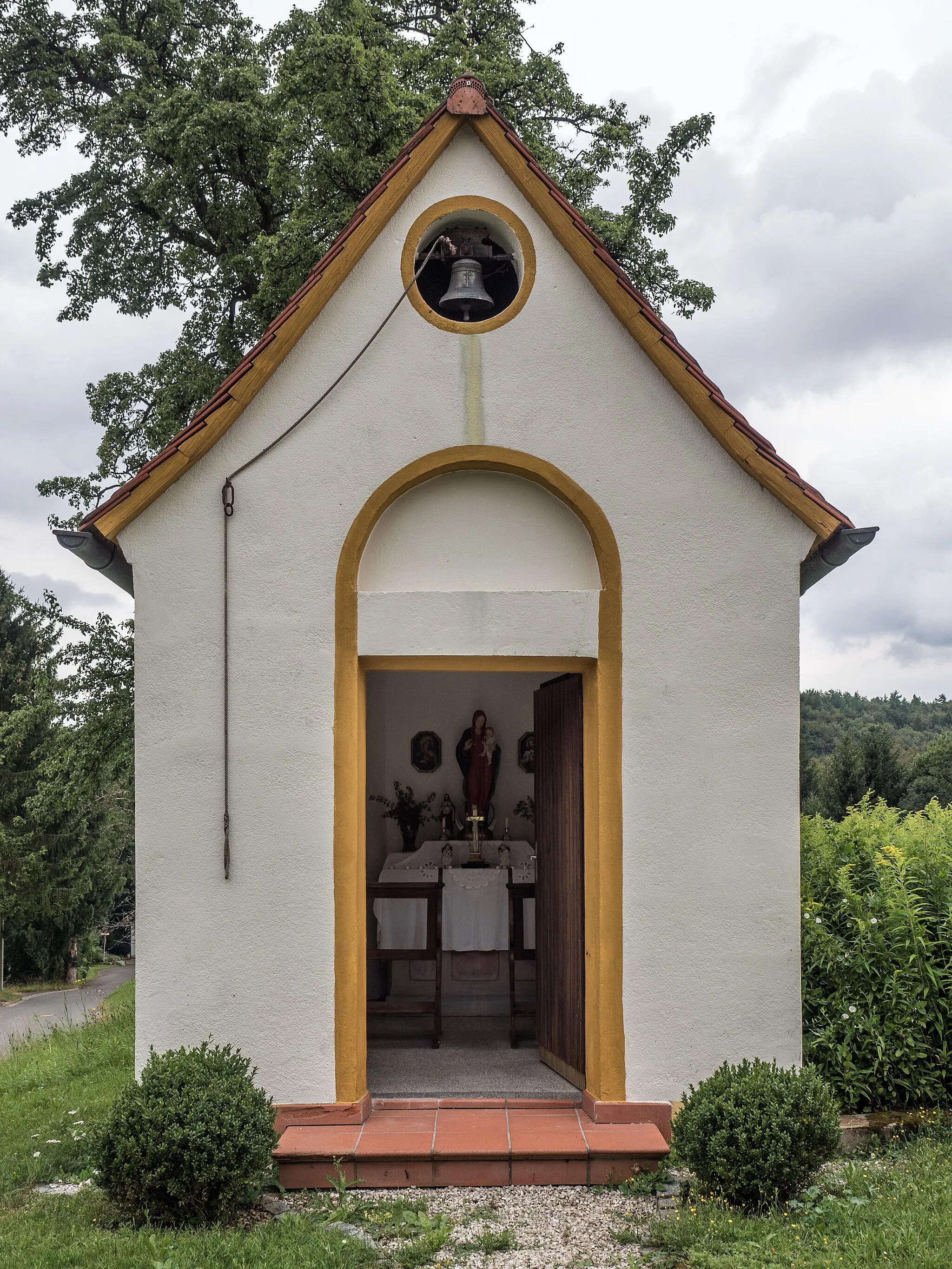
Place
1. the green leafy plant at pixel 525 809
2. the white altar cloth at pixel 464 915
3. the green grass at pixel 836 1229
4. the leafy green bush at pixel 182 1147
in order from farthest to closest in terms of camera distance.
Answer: the green leafy plant at pixel 525 809 → the white altar cloth at pixel 464 915 → the leafy green bush at pixel 182 1147 → the green grass at pixel 836 1229

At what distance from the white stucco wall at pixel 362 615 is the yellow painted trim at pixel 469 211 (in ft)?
0.18

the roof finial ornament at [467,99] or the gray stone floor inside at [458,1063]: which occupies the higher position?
the roof finial ornament at [467,99]

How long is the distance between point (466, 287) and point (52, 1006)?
31.2 m

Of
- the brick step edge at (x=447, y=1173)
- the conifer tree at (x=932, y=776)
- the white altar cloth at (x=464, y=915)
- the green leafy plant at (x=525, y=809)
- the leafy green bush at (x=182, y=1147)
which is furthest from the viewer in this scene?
the conifer tree at (x=932, y=776)

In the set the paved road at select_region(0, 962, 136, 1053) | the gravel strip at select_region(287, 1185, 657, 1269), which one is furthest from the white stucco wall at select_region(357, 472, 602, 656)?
the paved road at select_region(0, 962, 136, 1053)

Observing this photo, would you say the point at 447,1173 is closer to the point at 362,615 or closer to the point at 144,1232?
the point at 144,1232

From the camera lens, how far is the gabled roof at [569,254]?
20.9ft

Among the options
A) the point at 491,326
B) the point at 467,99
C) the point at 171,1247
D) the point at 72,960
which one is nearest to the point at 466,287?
the point at 491,326

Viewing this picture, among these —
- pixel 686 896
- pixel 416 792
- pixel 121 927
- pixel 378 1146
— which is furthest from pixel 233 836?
pixel 121 927

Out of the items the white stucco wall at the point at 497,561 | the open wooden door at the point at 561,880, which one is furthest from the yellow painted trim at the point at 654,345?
the open wooden door at the point at 561,880

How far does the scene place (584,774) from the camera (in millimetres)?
6672

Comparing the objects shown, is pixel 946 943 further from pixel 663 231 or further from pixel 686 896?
pixel 663 231

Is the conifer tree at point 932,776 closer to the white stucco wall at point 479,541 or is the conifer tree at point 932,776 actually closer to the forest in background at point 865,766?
the forest in background at point 865,766

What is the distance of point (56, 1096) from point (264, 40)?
1445 cm
